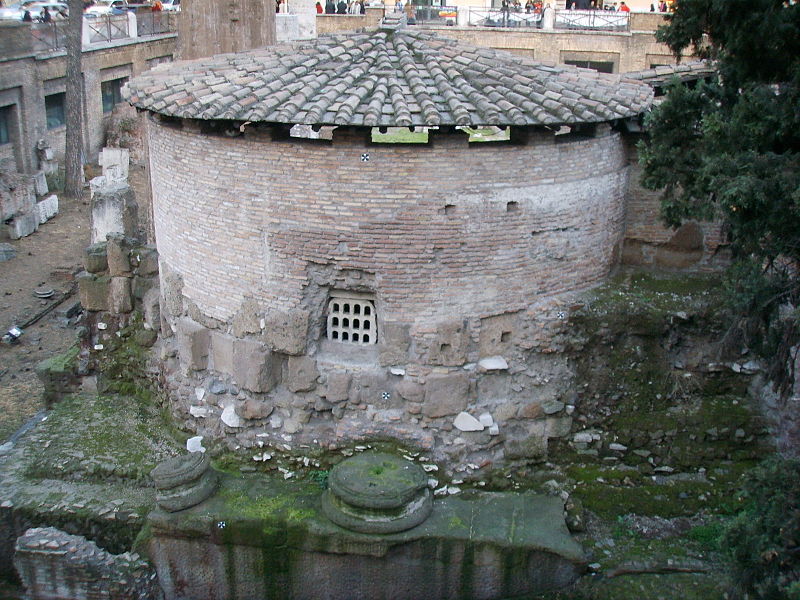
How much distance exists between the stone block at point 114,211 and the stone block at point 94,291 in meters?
2.54

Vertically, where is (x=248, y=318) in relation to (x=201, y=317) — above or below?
above

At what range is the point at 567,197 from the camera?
315 inches

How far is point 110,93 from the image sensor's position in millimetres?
27078

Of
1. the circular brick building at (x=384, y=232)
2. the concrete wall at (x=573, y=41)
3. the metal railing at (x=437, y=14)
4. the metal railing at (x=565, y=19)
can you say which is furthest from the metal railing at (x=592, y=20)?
the circular brick building at (x=384, y=232)

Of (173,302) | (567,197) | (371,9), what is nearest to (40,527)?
(173,302)

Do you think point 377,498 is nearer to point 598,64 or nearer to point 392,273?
point 392,273

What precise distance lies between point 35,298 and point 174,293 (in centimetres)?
725

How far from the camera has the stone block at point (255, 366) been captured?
320 inches

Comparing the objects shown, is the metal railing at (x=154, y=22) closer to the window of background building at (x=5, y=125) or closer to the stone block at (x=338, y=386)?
the window of background building at (x=5, y=125)

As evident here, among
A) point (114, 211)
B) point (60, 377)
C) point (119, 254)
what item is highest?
point (119, 254)

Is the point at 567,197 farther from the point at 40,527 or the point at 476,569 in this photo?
the point at 40,527

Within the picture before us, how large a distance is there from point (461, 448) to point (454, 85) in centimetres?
313

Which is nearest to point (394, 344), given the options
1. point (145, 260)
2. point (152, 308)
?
point (152, 308)

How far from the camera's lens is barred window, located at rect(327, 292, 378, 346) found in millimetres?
8070
